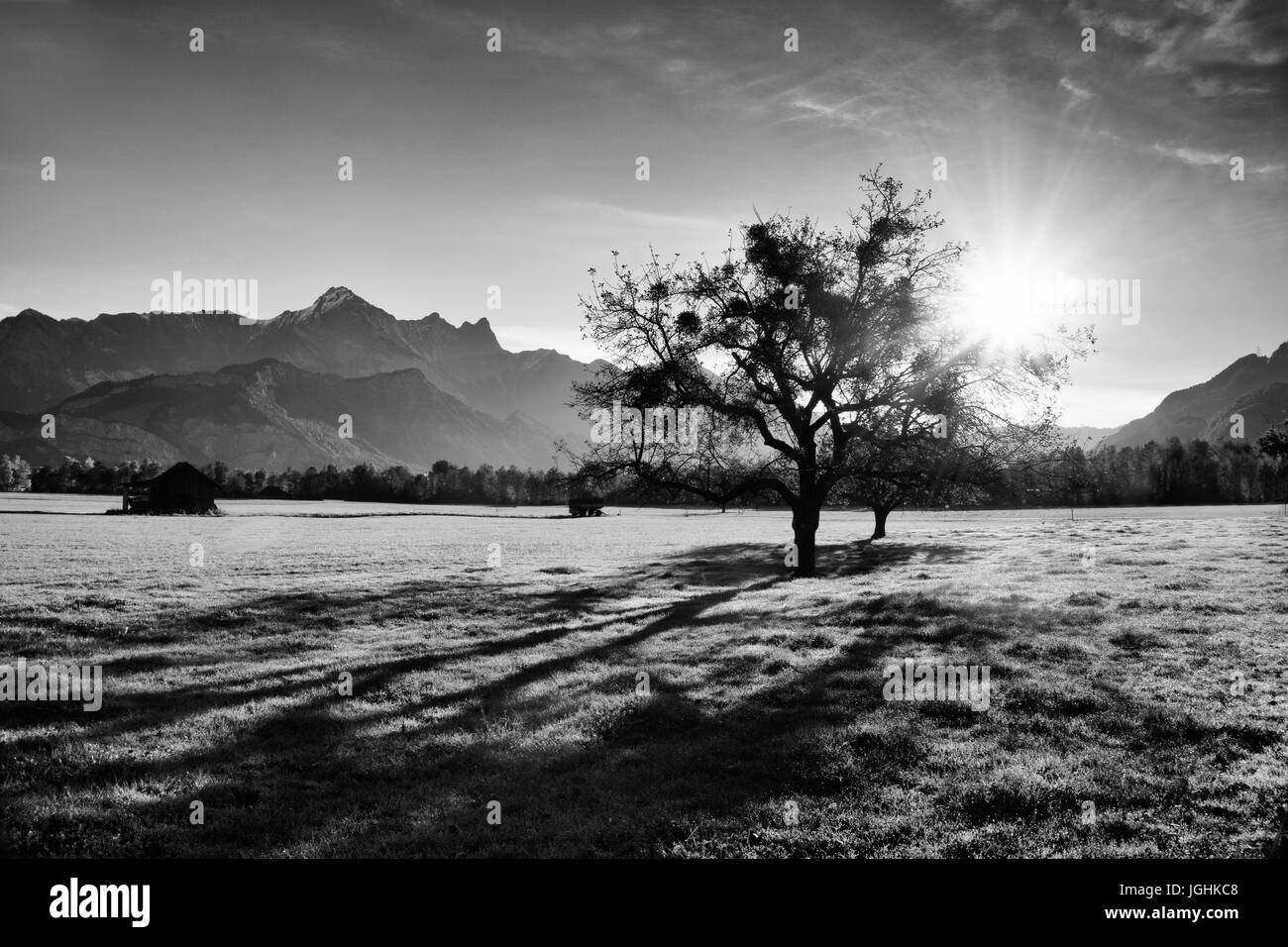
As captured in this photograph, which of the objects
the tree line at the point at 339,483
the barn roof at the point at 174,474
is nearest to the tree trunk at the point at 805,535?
the barn roof at the point at 174,474

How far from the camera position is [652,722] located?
1138cm

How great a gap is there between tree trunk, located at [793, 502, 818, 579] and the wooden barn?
3654 inches

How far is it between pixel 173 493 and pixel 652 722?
4225 inches

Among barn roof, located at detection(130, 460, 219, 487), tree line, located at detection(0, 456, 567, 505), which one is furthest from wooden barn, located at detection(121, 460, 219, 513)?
tree line, located at detection(0, 456, 567, 505)

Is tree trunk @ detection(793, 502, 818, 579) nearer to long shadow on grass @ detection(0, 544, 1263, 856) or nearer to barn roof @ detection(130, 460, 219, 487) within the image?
long shadow on grass @ detection(0, 544, 1263, 856)

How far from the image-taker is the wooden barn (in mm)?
93875

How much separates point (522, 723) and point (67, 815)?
580cm

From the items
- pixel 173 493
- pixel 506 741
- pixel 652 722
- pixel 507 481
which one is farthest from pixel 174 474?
pixel 652 722

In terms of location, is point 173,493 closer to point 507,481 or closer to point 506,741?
point 507,481

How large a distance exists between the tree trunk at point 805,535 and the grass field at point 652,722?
11.6 feet

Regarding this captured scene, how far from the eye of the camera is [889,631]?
1795cm
